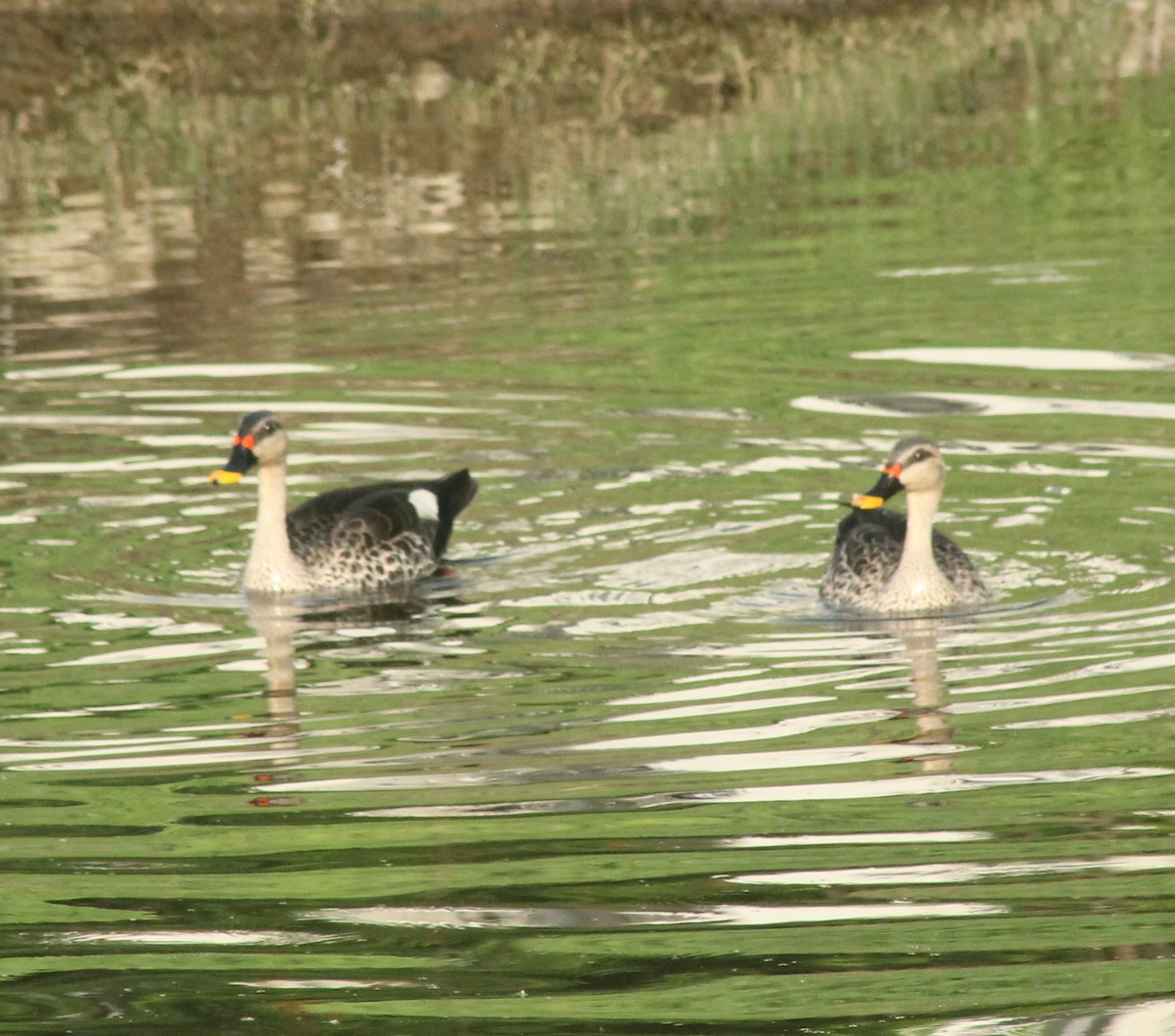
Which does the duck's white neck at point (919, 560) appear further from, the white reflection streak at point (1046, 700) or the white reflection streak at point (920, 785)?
the white reflection streak at point (920, 785)

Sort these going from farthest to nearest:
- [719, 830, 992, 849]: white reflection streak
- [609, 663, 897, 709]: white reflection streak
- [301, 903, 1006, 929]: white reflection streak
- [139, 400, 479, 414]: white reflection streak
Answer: [139, 400, 479, 414]: white reflection streak
[609, 663, 897, 709]: white reflection streak
[719, 830, 992, 849]: white reflection streak
[301, 903, 1006, 929]: white reflection streak

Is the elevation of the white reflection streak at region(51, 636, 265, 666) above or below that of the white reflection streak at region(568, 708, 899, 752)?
below

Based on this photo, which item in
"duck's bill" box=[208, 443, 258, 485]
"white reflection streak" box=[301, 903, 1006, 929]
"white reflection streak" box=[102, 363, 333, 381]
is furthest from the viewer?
"white reflection streak" box=[102, 363, 333, 381]

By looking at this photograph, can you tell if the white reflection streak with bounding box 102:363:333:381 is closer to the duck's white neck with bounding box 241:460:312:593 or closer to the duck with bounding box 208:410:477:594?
the duck with bounding box 208:410:477:594

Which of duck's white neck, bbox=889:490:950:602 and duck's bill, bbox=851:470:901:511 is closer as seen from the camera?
duck's bill, bbox=851:470:901:511

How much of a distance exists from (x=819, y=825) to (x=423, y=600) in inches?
202

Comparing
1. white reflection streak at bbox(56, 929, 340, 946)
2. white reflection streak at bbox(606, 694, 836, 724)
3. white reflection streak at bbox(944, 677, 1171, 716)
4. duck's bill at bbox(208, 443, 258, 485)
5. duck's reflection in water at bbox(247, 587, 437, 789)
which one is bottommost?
duck's reflection in water at bbox(247, 587, 437, 789)

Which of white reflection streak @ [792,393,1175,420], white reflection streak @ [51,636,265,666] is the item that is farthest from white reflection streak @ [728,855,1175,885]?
white reflection streak @ [792,393,1175,420]

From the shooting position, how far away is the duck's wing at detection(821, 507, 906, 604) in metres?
12.3

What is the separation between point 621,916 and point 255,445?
6313mm

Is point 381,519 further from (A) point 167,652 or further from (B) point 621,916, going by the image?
(B) point 621,916

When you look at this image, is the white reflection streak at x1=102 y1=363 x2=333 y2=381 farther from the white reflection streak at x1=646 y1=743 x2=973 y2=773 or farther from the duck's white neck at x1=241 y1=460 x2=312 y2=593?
the white reflection streak at x1=646 y1=743 x2=973 y2=773

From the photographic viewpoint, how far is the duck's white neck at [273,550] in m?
13.4

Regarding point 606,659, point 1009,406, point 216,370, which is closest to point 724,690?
point 606,659
